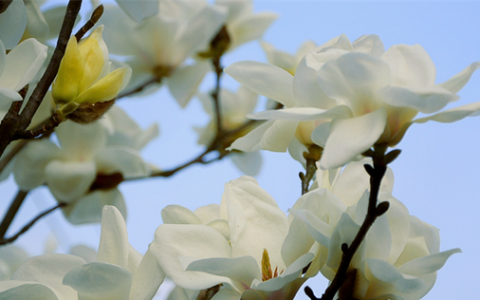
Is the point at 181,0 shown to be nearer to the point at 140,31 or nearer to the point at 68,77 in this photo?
the point at 140,31

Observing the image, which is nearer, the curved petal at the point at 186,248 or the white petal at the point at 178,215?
the curved petal at the point at 186,248

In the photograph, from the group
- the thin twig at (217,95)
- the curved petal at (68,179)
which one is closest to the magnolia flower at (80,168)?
the curved petal at (68,179)

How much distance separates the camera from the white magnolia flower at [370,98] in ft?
1.09

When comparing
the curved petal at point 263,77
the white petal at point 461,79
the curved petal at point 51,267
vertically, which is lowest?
the curved petal at point 51,267

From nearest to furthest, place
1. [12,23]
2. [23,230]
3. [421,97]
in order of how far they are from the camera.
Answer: [421,97], [12,23], [23,230]

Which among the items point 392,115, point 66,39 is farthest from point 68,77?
point 392,115

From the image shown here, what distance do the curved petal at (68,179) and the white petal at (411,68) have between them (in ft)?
2.35

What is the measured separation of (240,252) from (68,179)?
0.62 meters

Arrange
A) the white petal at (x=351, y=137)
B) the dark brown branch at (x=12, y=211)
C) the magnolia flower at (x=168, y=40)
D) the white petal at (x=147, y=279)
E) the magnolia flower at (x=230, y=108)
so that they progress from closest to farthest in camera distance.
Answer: the white petal at (x=351, y=137) → the white petal at (x=147, y=279) → the dark brown branch at (x=12, y=211) → the magnolia flower at (x=168, y=40) → the magnolia flower at (x=230, y=108)

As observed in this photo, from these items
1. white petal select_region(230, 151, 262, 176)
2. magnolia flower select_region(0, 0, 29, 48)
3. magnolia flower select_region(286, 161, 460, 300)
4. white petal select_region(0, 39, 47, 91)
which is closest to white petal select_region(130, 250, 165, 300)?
magnolia flower select_region(286, 161, 460, 300)

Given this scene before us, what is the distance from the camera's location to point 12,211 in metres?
0.97

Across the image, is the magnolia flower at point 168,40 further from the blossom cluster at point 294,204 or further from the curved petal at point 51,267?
the curved petal at point 51,267

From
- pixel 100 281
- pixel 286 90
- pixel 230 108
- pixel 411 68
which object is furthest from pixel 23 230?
pixel 230 108

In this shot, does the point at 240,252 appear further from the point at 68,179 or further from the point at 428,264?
the point at 68,179
